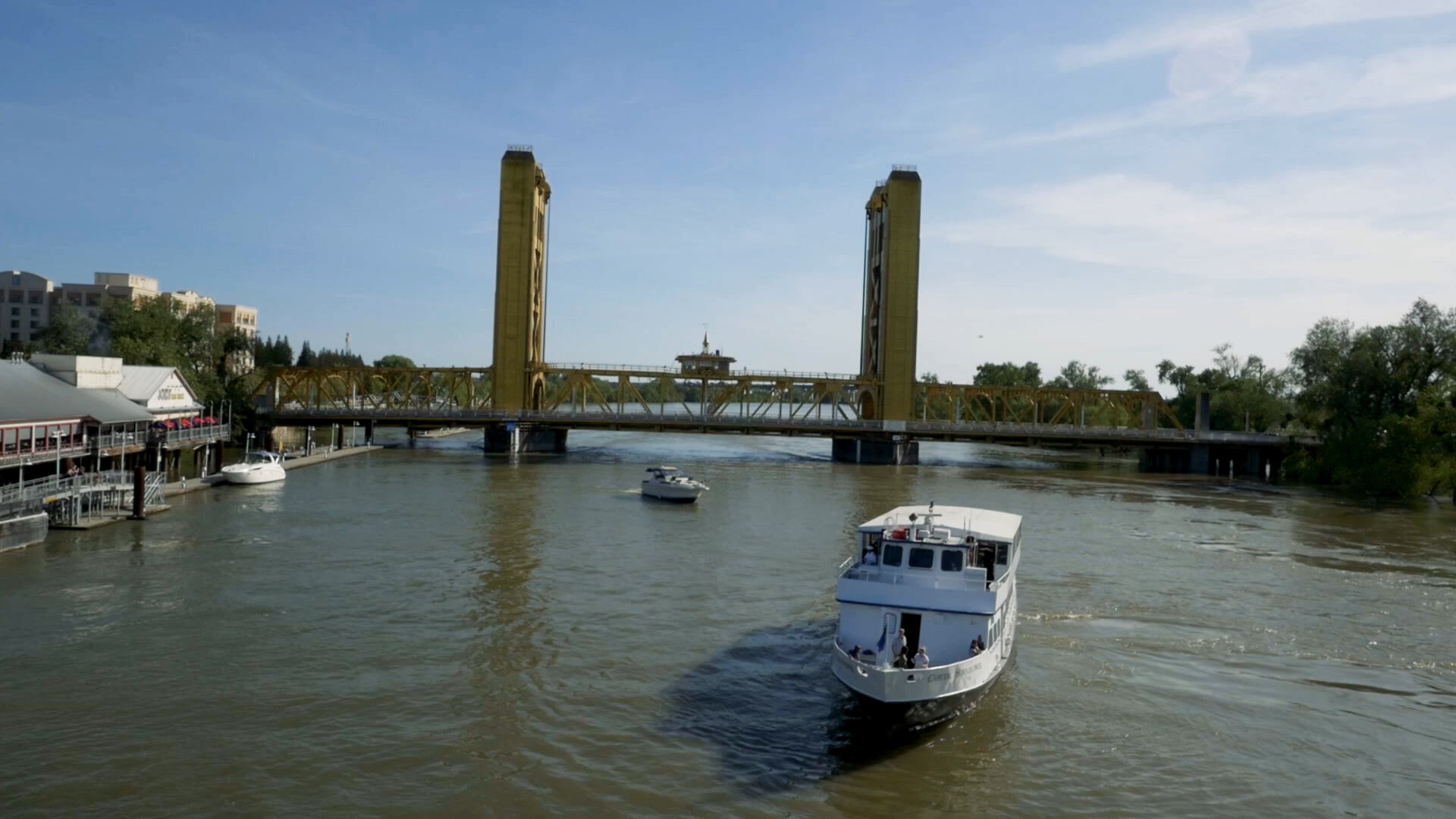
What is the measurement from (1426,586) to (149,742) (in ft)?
132

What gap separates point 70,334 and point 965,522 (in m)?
98.9

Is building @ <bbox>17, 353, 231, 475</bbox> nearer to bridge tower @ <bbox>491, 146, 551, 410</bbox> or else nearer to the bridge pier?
bridge tower @ <bbox>491, 146, 551, 410</bbox>

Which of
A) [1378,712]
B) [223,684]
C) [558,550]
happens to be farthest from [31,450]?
[1378,712]

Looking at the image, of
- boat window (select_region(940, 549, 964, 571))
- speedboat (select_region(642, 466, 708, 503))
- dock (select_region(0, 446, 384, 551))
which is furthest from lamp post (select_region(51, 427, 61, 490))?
boat window (select_region(940, 549, 964, 571))

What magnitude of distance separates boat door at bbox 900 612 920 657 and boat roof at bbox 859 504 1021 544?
9.51 feet

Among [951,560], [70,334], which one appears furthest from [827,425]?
[951,560]

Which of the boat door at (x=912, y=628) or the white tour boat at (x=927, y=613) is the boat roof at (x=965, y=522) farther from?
the boat door at (x=912, y=628)

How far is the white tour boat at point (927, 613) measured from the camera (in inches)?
774

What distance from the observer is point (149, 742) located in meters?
18.8

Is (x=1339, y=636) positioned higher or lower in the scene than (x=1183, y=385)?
lower

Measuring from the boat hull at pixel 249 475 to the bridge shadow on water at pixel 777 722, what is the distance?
145 feet

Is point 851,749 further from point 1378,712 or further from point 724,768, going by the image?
point 1378,712

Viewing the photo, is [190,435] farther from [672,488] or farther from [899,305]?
[899,305]

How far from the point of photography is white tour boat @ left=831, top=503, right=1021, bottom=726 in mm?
19672
